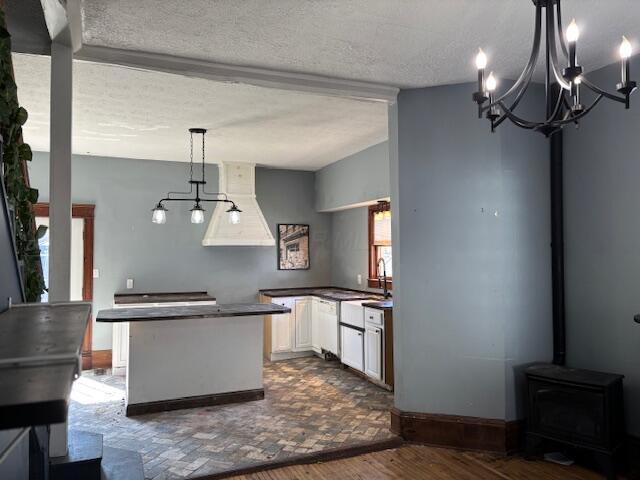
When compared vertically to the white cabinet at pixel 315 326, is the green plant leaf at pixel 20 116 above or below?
above

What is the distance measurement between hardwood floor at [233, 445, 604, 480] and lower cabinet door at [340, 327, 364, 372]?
1.72 m

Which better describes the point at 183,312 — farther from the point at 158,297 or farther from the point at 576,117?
the point at 576,117

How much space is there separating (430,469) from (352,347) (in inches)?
85.3

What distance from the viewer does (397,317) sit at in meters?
3.37

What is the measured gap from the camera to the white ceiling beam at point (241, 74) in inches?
106

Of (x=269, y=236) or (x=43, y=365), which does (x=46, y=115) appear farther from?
(x=43, y=365)

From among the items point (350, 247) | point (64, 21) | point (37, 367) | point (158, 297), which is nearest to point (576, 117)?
point (37, 367)

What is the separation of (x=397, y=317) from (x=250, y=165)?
11.7ft

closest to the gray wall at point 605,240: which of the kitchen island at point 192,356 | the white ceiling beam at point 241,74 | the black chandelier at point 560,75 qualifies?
the white ceiling beam at point 241,74

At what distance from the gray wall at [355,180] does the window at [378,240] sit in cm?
27

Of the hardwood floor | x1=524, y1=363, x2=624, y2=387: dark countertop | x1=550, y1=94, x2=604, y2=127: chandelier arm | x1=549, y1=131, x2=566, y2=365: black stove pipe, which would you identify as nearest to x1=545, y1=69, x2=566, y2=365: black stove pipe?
x1=549, y1=131, x2=566, y2=365: black stove pipe

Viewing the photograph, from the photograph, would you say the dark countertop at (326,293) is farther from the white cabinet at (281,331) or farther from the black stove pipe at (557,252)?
the black stove pipe at (557,252)

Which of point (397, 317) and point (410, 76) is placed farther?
point (397, 317)

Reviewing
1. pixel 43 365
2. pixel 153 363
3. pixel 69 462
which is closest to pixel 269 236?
pixel 153 363
